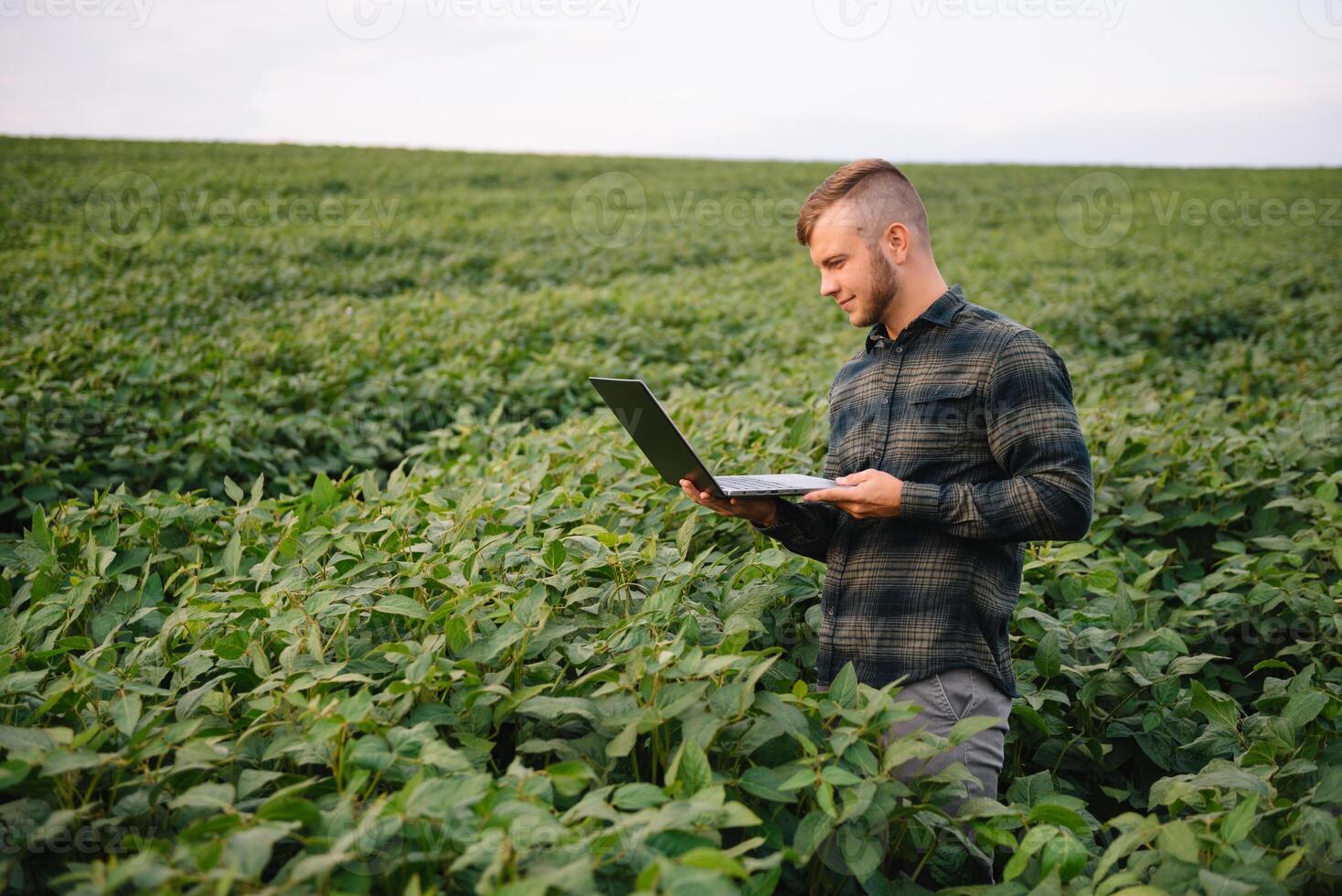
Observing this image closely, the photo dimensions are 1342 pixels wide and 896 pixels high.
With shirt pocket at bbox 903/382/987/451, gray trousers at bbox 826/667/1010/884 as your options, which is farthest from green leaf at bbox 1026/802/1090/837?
shirt pocket at bbox 903/382/987/451

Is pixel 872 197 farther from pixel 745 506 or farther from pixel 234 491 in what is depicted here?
pixel 234 491

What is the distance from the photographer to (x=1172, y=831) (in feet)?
4.75

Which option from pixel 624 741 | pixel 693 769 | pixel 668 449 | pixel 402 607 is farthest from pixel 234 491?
pixel 693 769

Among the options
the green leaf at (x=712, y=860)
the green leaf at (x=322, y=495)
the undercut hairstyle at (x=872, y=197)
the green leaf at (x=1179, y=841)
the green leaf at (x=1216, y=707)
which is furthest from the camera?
the green leaf at (x=322, y=495)

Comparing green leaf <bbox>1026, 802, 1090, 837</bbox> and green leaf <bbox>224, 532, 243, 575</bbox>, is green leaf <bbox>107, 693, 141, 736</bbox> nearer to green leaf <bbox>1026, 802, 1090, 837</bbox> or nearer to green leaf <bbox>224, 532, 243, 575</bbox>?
green leaf <bbox>224, 532, 243, 575</bbox>

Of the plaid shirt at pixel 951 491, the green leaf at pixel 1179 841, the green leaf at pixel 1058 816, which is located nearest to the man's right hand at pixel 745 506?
the plaid shirt at pixel 951 491

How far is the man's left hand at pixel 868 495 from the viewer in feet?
5.81

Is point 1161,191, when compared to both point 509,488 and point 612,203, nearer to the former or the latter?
point 612,203

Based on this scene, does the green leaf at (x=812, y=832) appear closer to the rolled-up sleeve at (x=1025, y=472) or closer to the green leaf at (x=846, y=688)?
the green leaf at (x=846, y=688)

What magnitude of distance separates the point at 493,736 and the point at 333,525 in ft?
4.02

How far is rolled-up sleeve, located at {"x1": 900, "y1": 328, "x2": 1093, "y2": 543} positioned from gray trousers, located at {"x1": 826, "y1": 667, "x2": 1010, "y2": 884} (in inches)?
12.0

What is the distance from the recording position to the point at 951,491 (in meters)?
1.77

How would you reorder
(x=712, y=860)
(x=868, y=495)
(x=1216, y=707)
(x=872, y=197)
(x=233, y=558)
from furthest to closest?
(x=233, y=558), (x=1216, y=707), (x=872, y=197), (x=868, y=495), (x=712, y=860)

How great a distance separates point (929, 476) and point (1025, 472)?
0.21 metres
